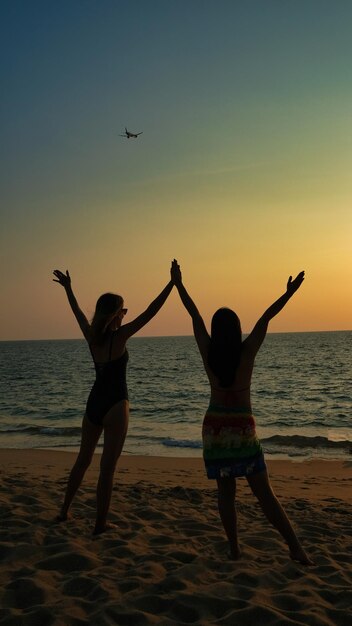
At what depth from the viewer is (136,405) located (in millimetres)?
26656

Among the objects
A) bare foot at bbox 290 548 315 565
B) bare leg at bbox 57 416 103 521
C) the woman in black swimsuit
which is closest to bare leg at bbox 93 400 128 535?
the woman in black swimsuit

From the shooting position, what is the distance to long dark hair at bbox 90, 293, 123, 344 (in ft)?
16.0

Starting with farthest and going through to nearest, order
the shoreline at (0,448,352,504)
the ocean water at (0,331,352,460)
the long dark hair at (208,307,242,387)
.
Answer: the ocean water at (0,331,352,460)
the shoreline at (0,448,352,504)
the long dark hair at (208,307,242,387)

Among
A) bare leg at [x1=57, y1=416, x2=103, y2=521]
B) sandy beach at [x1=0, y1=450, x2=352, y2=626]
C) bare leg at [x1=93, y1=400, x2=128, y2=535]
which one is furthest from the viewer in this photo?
bare leg at [x1=57, y1=416, x2=103, y2=521]

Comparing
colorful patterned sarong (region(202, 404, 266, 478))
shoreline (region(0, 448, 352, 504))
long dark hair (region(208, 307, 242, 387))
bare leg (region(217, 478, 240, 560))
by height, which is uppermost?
long dark hair (region(208, 307, 242, 387))

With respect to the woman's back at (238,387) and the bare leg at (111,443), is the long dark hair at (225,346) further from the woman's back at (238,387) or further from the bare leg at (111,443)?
the bare leg at (111,443)

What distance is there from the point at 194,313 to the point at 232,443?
1.07 meters

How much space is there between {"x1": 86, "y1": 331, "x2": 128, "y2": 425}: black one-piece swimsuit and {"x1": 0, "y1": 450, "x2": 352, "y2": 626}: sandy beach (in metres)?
1.13

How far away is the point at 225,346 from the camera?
13.3 ft

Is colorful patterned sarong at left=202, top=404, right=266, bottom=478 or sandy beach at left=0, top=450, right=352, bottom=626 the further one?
colorful patterned sarong at left=202, top=404, right=266, bottom=478

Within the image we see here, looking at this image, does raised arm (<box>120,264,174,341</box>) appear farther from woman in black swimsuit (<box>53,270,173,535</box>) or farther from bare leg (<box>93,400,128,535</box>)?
bare leg (<box>93,400,128,535</box>)

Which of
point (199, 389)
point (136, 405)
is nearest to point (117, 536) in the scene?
point (136, 405)

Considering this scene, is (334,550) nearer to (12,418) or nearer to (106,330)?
(106,330)

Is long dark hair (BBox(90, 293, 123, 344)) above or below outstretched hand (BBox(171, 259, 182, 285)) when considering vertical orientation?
below
